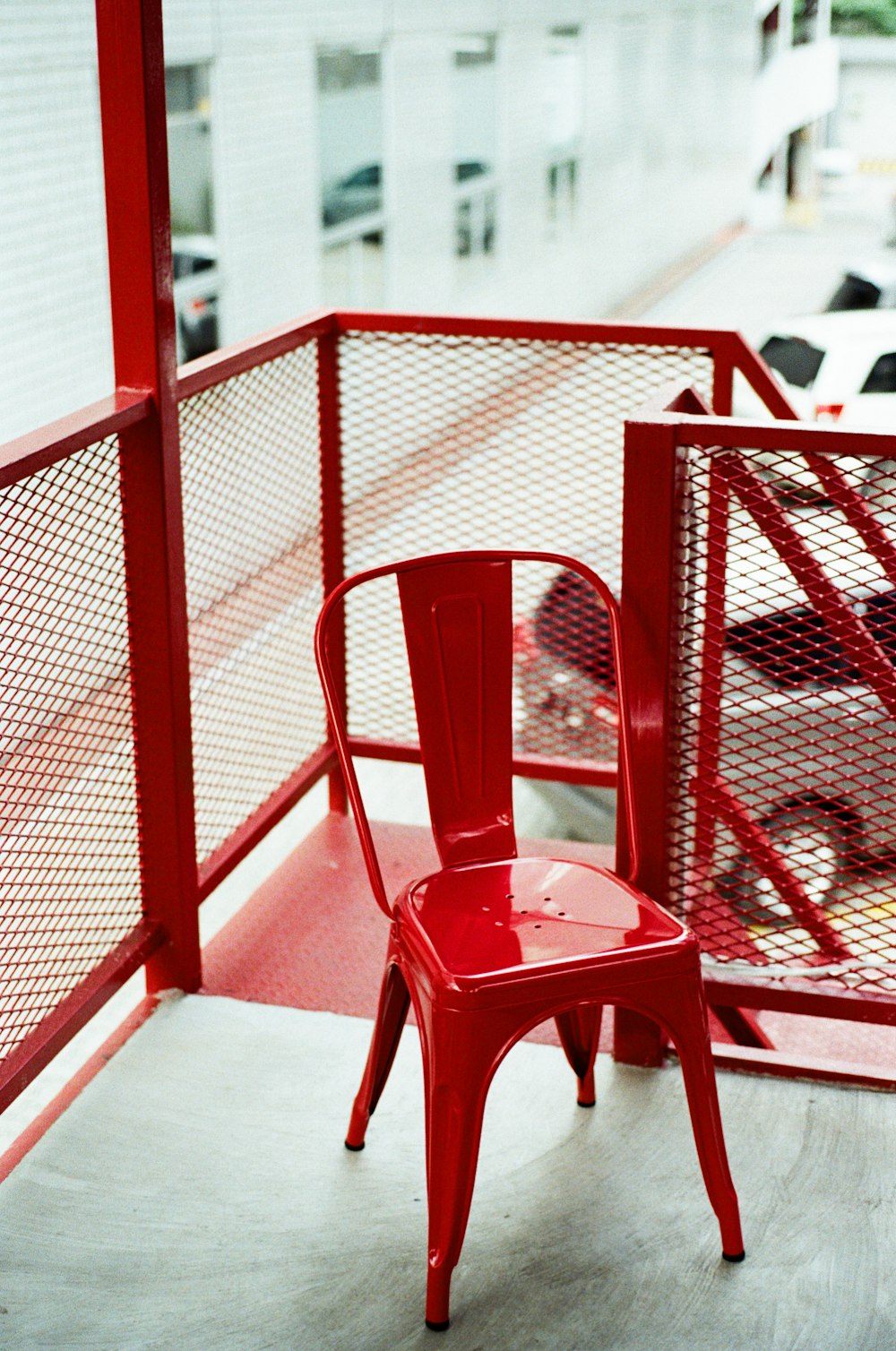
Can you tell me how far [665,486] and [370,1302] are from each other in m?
1.31

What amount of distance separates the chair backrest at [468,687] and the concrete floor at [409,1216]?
1.73ft

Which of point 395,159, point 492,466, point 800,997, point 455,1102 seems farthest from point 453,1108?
point 395,159

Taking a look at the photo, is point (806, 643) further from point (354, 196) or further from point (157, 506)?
point (354, 196)

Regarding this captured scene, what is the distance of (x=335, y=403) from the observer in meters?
3.64

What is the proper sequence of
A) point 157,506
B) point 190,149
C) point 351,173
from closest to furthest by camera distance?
1. point 157,506
2. point 190,149
3. point 351,173

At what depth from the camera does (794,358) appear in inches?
276

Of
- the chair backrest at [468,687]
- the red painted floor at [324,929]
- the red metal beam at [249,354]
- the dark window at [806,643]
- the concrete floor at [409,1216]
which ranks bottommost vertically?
the red painted floor at [324,929]

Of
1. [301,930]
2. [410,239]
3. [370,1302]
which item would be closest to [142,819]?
[301,930]

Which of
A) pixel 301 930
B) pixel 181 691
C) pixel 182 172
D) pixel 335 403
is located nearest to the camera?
pixel 181 691

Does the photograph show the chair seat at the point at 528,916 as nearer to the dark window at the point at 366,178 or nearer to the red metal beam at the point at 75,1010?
the red metal beam at the point at 75,1010

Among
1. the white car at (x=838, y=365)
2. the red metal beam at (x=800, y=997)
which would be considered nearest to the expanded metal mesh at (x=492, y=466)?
the white car at (x=838, y=365)

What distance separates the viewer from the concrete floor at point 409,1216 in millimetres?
2164

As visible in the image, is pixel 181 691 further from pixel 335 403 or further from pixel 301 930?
pixel 335 403

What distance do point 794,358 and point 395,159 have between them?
375cm
